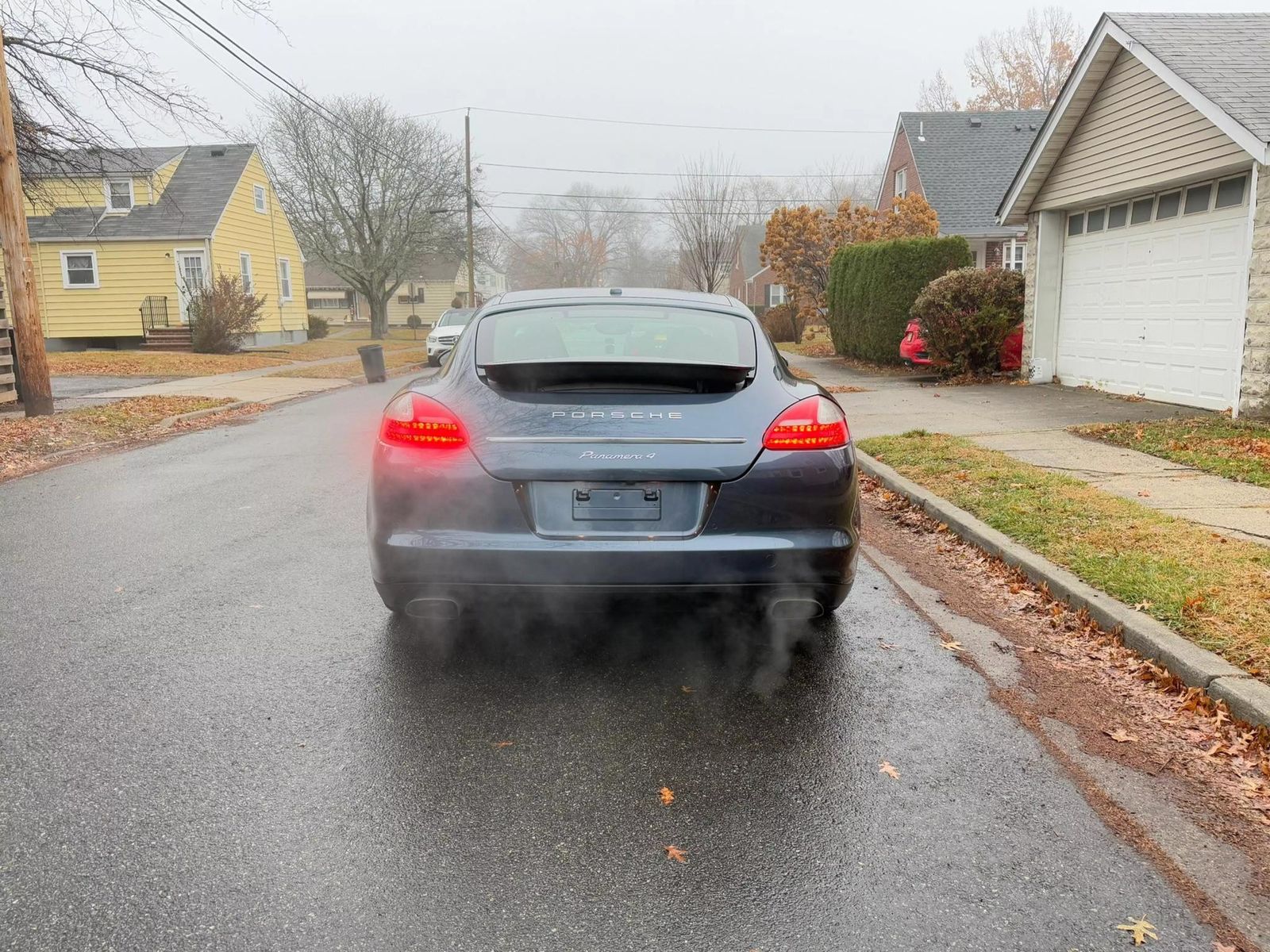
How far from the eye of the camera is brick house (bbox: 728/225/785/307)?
66875 millimetres

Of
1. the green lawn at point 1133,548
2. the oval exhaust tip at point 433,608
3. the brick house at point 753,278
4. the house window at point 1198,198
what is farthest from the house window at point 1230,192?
the brick house at point 753,278

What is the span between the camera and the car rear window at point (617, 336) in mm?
4301

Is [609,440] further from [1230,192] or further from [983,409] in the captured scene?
[1230,192]

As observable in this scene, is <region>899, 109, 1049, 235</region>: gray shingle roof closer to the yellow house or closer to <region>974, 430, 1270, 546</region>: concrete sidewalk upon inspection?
the yellow house

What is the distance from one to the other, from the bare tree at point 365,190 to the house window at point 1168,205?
34.2 metres

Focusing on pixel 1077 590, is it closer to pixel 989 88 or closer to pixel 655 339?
pixel 655 339

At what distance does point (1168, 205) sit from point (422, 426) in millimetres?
12347

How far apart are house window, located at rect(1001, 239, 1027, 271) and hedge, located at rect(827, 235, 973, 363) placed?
12897 mm

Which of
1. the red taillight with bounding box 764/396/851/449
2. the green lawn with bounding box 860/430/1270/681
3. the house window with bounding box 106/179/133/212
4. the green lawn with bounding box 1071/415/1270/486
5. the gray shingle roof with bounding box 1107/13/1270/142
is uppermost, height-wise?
the house window with bounding box 106/179/133/212

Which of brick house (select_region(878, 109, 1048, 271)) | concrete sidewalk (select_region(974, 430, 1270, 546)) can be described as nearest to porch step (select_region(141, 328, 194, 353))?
brick house (select_region(878, 109, 1048, 271))

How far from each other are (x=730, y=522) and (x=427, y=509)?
1174 mm

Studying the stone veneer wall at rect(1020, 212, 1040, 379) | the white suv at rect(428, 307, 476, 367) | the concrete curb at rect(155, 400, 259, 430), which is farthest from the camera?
the white suv at rect(428, 307, 476, 367)

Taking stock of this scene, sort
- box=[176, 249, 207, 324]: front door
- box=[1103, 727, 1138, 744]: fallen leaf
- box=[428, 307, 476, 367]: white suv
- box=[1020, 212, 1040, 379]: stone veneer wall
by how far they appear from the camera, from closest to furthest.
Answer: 1. box=[1103, 727, 1138, 744]: fallen leaf
2. box=[1020, 212, 1040, 379]: stone veneer wall
3. box=[428, 307, 476, 367]: white suv
4. box=[176, 249, 207, 324]: front door

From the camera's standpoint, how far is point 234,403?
16641mm
